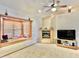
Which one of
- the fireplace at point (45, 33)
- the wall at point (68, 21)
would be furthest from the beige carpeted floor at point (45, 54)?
the fireplace at point (45, 33)

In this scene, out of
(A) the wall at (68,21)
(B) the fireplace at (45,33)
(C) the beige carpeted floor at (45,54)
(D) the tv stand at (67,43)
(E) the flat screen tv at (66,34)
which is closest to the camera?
(C) the beige carpeted floor at (45,54)

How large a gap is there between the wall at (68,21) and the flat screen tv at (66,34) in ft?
1.01

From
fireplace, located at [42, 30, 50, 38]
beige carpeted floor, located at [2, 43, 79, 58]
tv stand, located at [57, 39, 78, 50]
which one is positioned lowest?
beige carpeted floor, located at [2, 43, 79, 58]

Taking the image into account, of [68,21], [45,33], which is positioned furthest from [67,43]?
[45,33]

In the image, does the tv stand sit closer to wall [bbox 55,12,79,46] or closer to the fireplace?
wall [bbox 55,12,79,46]

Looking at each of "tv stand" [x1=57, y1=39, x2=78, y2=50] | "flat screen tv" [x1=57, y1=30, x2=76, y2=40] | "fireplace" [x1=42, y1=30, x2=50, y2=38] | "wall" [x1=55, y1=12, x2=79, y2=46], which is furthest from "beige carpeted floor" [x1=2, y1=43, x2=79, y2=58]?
"fireplace" [x1=42, y1=30, x2=50, y2=38]

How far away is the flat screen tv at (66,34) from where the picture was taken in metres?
7.74

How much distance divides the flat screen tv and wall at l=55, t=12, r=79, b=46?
307mm

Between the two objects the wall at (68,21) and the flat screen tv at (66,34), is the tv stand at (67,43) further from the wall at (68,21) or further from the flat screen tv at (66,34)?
the wall at (68,21)

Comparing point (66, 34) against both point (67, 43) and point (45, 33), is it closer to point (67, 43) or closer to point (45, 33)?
point (67, 43)

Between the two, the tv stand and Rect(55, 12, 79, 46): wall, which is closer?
the tv stand

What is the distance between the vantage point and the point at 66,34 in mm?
8070

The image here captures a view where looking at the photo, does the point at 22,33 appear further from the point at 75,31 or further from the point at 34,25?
the point at 75,31

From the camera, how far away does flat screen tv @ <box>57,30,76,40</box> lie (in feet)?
25.4
